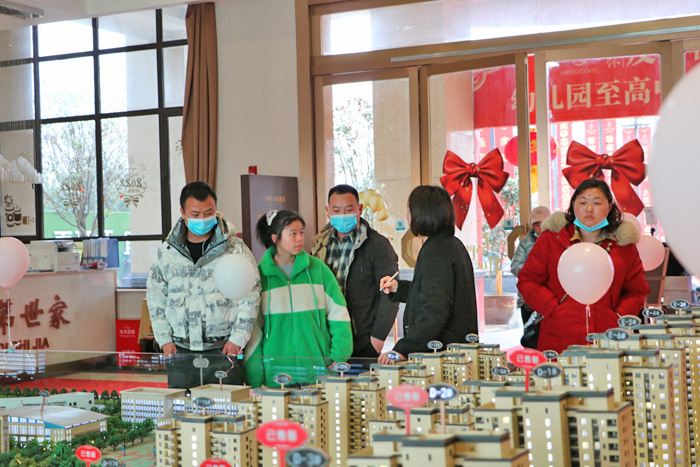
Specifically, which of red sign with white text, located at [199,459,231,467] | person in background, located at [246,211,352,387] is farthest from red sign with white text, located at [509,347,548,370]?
person in background, located at [246,211,352,387]

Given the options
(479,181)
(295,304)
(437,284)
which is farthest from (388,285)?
(479,181)

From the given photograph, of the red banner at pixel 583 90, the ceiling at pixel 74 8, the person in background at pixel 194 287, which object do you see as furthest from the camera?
the ceiling at pixel 74 8

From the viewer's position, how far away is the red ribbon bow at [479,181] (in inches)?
270

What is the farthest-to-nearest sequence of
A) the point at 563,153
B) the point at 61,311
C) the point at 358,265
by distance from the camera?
the point at 61,311
the point at 563,153
the point at 358,265

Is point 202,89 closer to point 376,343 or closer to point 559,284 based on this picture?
point 376,343

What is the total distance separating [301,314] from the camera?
3539 millimetres

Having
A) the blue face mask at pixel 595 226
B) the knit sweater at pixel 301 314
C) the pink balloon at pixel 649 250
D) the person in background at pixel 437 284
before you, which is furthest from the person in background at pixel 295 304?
the pink balloon at pixel 649 250

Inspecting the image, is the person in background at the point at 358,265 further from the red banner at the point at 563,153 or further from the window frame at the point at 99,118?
the window frame at the point at 99,118

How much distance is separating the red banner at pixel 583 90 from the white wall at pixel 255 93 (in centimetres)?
193

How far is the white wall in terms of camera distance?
767 centimetres

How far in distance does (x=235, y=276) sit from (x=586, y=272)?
1506 millimetres

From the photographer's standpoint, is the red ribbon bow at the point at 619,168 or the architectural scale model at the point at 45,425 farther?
the red ribbon bow at the point at 619,168

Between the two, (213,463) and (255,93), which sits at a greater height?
(255,93)

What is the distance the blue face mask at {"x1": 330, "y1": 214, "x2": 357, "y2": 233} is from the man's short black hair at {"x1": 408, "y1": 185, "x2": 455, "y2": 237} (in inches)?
33.0
